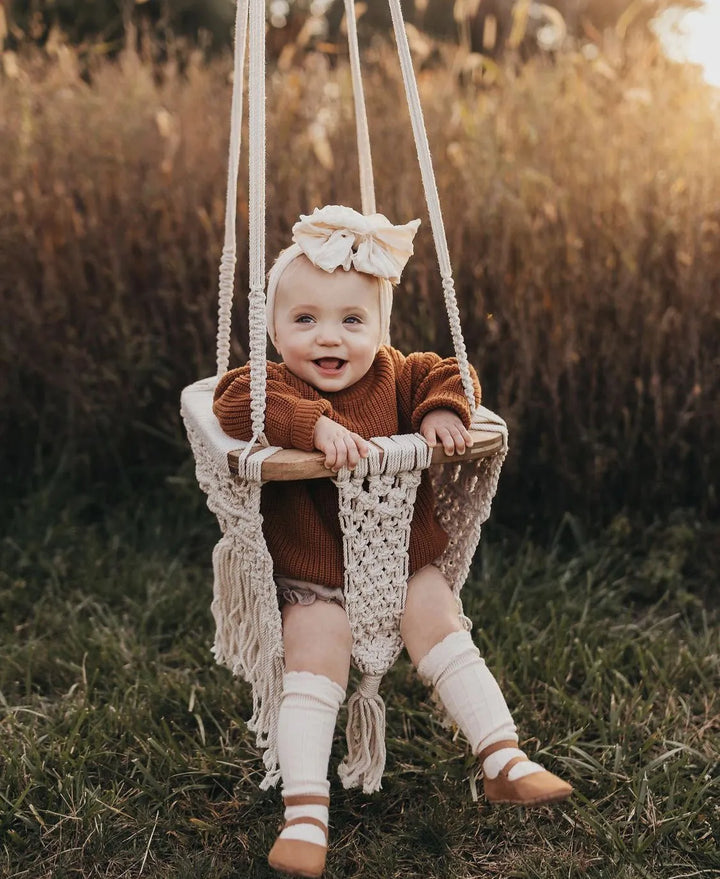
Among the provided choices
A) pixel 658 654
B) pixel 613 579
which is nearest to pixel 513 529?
pixel 613 579

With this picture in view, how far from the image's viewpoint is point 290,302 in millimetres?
1750

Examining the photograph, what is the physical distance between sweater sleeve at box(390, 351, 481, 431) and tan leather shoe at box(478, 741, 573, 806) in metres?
0.57

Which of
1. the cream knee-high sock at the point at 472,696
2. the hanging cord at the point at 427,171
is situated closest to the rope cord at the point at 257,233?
the hanging cord at the point at 427,171

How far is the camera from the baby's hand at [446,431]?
1.70 metres

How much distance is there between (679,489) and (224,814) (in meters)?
1.70

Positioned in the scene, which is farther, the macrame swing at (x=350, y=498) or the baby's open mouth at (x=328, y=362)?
the baby's open mouth at (x=328, y=362)

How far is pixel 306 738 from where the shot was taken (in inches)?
65.0

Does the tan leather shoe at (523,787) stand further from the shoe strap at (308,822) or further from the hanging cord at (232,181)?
the hanging cord at (232,181)

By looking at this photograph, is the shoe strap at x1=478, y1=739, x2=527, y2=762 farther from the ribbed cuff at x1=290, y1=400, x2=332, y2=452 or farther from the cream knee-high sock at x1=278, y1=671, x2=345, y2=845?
the ribbed cuff at x1=290, y1=400, x2=332, y2=452

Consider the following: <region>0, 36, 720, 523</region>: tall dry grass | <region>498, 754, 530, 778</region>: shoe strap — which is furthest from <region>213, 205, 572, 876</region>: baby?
<region>0, 36, 720, 523</region>: tall dry grass

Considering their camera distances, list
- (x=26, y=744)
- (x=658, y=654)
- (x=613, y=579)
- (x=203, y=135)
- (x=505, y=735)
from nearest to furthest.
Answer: (x=505, y=735), (x=26, y=744), (x=658, y=654), (x=613, y=579), (x=203, y=135)

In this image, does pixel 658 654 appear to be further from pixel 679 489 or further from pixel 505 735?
pixel 505 735

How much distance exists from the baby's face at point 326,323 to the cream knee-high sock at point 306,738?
515mm

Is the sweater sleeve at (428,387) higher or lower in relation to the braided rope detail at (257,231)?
lower
